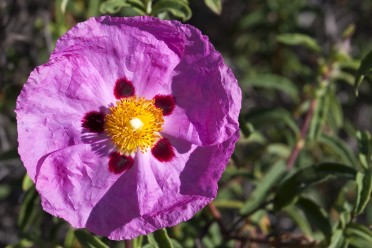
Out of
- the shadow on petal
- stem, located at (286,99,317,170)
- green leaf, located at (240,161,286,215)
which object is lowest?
green leaf, located at (240,161,286,215)

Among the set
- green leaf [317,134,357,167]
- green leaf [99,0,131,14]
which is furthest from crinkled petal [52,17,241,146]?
green leaf [317,134,357,167]

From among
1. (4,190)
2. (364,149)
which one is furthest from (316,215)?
(4,190)

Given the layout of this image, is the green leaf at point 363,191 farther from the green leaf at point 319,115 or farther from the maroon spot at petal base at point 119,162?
the maroon spot at petal base at point 119,162

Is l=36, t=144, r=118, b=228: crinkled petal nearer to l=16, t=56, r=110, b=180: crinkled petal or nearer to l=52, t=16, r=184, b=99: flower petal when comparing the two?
l=16, t=56, r=110, b=180: crinkled petal

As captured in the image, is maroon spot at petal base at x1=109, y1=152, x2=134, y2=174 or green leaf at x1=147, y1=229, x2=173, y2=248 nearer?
green leaf at x1=147, y1=229, x2=173, y2=248

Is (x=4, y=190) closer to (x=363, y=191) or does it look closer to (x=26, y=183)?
(x=26, y=183)
